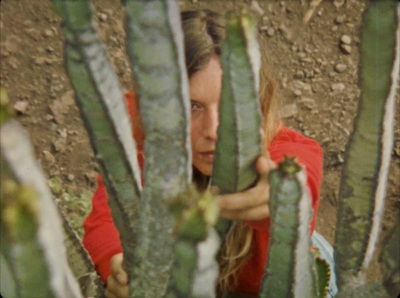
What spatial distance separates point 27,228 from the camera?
42 cm

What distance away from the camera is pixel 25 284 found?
0.47 metres

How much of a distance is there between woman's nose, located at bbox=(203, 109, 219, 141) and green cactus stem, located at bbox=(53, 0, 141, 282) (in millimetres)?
359

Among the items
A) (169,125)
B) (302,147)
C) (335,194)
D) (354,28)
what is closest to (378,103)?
(169,125)

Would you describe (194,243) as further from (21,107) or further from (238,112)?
(21,107)

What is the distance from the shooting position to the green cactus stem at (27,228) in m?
0.42

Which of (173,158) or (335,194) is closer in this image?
(173,158)

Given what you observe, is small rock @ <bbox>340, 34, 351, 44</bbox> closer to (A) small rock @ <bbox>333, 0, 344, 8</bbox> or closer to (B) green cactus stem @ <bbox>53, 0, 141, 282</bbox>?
(A) small rock @ <bbox>333, 0, 344, 8</bbox>

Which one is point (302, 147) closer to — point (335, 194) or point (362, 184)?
point (362, 184)

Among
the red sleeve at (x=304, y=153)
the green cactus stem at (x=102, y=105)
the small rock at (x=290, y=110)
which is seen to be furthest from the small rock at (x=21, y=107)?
the green cactus stem at (x=102, y=105)

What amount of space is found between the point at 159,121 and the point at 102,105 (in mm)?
74

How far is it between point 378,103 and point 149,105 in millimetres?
283

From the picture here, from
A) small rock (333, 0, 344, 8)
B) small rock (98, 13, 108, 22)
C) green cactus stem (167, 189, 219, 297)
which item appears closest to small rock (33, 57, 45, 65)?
small rock (98, 13, 108, 22)

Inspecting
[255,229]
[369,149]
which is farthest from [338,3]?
[369,149]

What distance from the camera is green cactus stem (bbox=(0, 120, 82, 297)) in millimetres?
422
